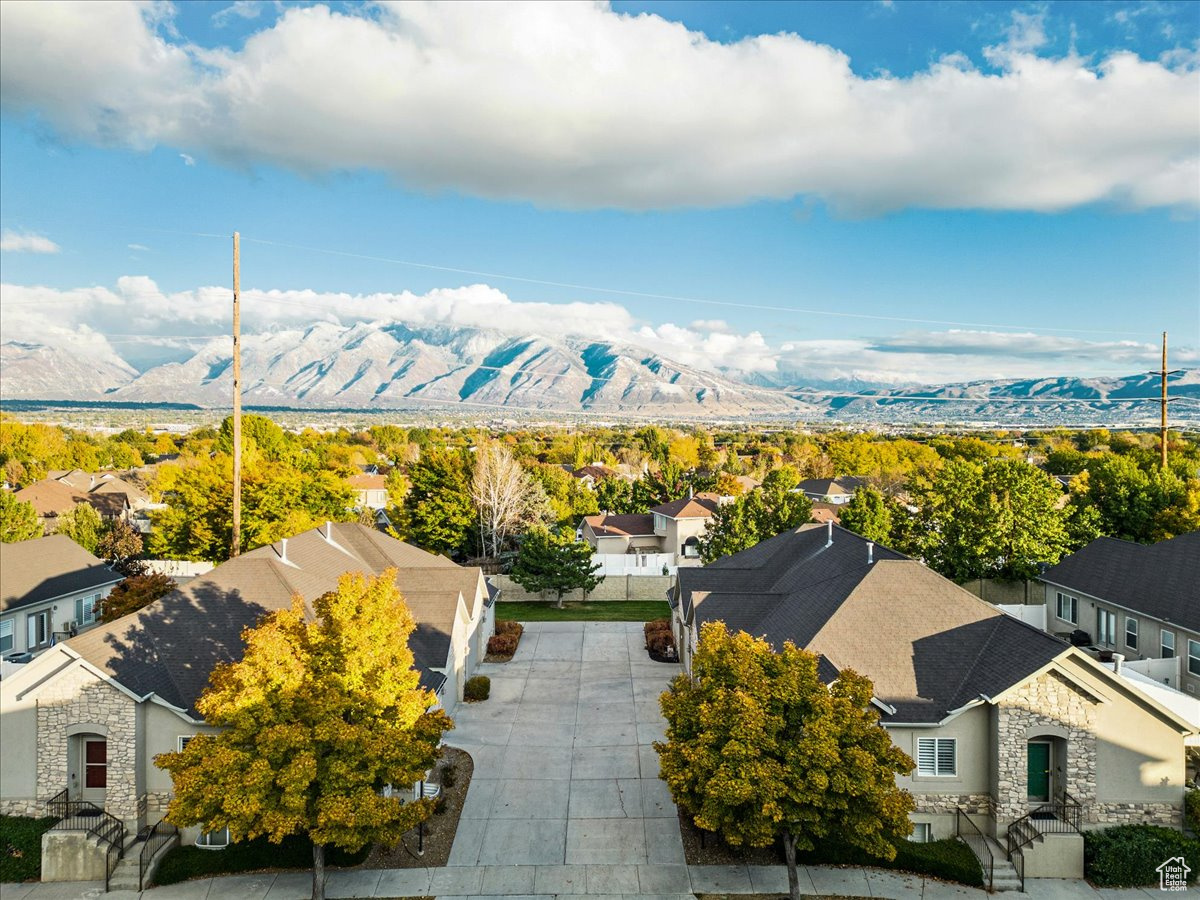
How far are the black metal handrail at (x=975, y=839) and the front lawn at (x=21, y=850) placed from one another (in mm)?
22380

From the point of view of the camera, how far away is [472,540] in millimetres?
56094

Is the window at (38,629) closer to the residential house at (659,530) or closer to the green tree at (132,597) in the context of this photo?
the green tree at (132,597)

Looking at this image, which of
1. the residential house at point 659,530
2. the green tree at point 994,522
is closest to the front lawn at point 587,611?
the residential house at point 659,530

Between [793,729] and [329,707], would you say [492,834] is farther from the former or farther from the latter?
[793,729]

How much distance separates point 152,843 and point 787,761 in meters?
15.7

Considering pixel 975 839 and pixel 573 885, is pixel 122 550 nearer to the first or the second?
pixel 573 885

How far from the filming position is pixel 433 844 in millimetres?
18703

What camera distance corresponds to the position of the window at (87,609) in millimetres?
34281

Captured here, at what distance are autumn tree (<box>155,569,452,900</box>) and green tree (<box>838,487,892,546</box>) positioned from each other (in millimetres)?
30279

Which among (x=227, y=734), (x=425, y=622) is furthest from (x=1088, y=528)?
(x=227, y=734)

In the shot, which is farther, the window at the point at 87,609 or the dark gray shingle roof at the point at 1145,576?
the window at the point at 87,609

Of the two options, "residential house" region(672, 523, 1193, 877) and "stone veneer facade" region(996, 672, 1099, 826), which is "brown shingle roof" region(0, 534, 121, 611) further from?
"stone veneer facade" region(996, 672, 1099, 826)

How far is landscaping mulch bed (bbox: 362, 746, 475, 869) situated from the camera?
18.0 m

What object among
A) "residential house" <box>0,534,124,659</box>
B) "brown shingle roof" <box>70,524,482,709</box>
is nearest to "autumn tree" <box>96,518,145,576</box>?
"residential house" <box>0,534,124,659</box>
